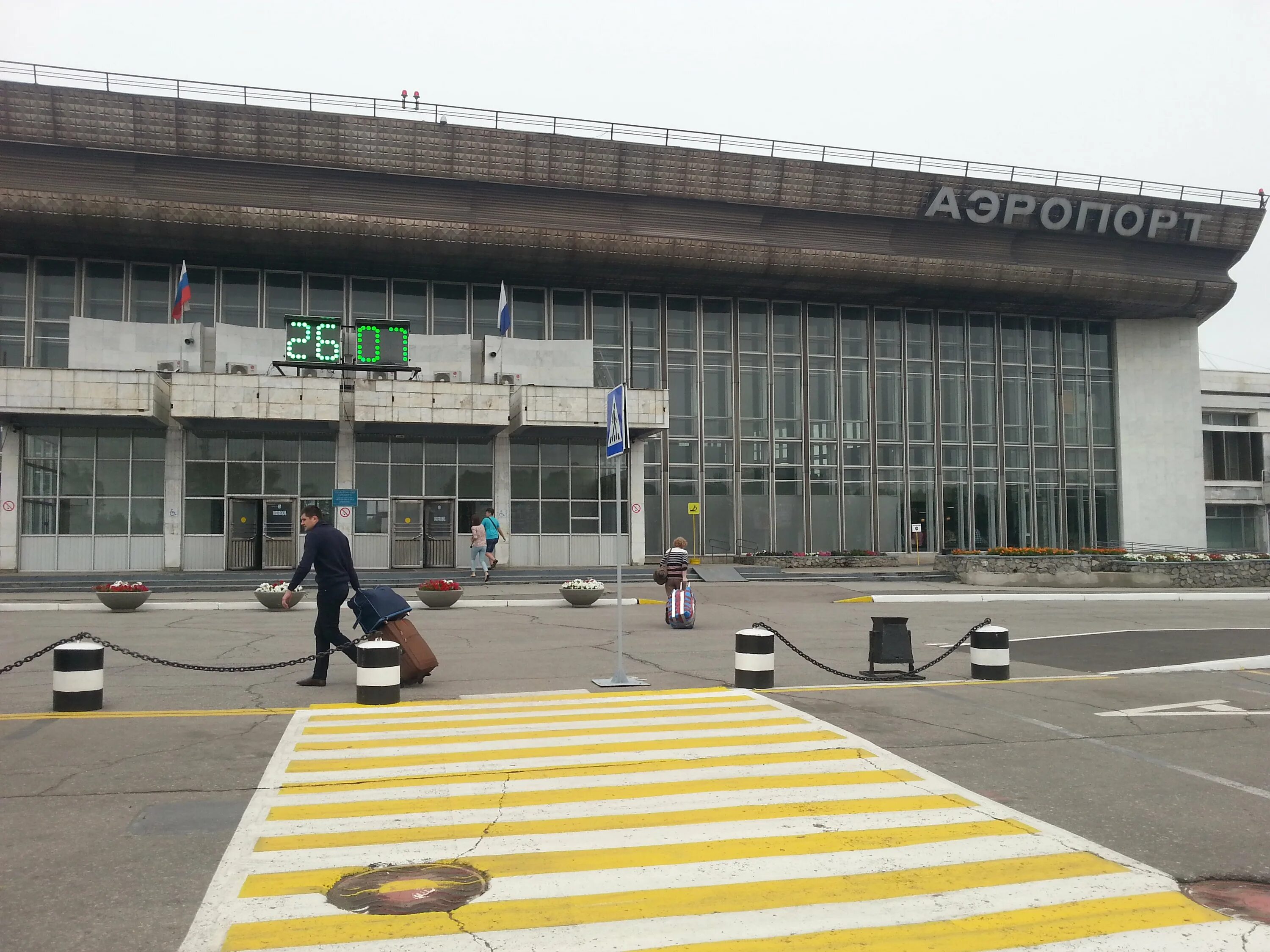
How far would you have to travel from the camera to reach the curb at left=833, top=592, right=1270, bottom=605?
27.0m

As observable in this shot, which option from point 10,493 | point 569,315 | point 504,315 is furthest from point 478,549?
point 10,493

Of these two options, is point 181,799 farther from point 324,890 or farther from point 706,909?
point 706,909

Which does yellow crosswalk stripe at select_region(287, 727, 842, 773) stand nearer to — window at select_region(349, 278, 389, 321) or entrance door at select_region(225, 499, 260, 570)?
entrance door at select_region(225, 499, 260, 570)

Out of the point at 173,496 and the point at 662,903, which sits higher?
the point at 173,496

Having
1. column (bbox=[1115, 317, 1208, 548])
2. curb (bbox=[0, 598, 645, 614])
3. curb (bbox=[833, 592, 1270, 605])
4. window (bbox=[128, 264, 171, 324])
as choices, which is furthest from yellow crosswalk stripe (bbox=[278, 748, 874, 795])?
column (bbox=[1115, 317, 1208, 548])

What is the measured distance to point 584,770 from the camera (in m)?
7.79

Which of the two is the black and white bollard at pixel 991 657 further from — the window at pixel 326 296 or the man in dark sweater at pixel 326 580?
the window at pixel 326 296

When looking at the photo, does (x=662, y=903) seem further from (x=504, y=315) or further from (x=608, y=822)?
(x=504, y=315)

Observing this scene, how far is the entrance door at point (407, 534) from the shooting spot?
118 feet

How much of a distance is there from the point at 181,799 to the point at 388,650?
3.78 meters

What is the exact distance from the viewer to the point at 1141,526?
48.4 metres

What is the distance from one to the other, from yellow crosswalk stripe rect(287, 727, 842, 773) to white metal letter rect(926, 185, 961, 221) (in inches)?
1478

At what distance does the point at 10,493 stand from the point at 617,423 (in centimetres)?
2944

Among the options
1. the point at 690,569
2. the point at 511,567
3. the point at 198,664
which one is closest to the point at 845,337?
the point at 690,569
